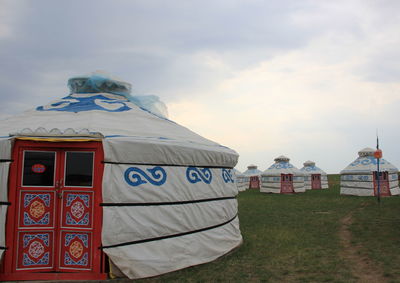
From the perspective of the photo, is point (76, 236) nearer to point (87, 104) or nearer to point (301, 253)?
point (87, 104)

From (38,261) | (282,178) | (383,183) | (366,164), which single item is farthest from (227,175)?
(282,178)

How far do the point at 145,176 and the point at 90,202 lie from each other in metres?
0.55

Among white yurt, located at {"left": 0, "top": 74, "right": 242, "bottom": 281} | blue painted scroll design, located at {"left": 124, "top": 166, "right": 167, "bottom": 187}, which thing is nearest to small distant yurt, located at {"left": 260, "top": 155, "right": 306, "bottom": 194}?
white yurt, located at {"left": 0, "top": 74, "right": 242, "bottom": 281}

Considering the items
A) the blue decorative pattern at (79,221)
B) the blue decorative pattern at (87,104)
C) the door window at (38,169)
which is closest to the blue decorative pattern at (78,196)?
the blue decorative pattern at (79,221)

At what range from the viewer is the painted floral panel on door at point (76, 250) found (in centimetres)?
319

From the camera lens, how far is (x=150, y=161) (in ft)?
11.1

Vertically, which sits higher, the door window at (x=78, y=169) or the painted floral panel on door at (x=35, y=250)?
the door window at (x=78, y=169)

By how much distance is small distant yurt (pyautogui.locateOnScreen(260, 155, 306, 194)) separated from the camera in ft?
52.7

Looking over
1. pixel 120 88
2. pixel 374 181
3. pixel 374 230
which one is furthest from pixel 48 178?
pixel 374 181

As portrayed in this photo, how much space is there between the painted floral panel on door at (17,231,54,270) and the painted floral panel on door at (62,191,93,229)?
210 millimetres

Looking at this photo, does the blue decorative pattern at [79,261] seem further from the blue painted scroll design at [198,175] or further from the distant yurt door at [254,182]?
the distant yurt door at [254,182]

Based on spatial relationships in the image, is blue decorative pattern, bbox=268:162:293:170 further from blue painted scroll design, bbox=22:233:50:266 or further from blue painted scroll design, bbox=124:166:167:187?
blue painted scroll design, bbox=22:233:50:266

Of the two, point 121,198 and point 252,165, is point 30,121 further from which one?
point 252,165

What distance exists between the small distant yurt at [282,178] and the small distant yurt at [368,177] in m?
2.50
